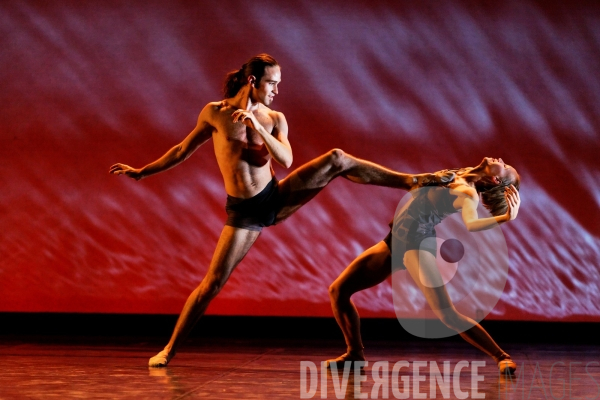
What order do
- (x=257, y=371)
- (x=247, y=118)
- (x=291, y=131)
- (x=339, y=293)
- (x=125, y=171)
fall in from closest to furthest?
1. (x=247, y=118)
2. (x=257, y=371)
3. (x=339, y=293)
4. (x=125, y=171)
5. (x=291, y=131)

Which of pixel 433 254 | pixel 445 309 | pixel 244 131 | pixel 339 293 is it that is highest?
pixel 244 131

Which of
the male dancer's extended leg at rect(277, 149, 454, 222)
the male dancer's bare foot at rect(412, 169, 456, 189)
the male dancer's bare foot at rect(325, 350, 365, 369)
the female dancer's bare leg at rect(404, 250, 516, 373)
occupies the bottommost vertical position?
the male dancer's bare foot at rect(325, 350, 365, 369)

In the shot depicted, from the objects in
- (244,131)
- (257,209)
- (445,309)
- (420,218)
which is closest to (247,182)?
(257,209)

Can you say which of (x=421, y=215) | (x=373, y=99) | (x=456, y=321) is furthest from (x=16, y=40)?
(x=456, y=321)

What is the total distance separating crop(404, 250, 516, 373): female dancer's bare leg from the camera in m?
3.19

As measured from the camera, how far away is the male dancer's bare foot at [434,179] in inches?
124

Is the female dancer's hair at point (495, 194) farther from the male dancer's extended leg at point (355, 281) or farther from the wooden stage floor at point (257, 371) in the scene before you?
the wooden stage floor at point (257, 371)

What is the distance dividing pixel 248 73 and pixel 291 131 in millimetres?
1654

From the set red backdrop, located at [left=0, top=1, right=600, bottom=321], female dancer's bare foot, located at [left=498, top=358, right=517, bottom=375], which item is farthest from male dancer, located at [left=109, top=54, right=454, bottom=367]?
red backdrop, located at [left=0, top=1, right=600, bottom=321]

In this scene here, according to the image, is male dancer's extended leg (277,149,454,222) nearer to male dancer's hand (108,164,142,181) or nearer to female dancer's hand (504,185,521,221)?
female dancer's hand (504,185,521,221)

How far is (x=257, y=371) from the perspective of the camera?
10.8 ft

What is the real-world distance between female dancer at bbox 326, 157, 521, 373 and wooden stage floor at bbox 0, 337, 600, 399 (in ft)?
0.57

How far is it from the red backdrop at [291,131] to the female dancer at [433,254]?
1.51 metres

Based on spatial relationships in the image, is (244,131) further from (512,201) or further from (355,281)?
(512,201)
